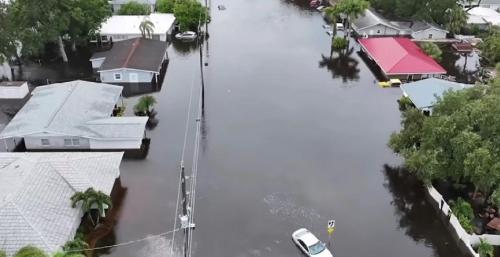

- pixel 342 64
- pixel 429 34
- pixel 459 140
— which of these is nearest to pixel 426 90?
pixel 342 64

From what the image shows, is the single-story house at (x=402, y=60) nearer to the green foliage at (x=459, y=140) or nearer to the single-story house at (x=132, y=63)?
the green foliage at (x=459, y=140)

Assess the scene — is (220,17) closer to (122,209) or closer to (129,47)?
(129,47)

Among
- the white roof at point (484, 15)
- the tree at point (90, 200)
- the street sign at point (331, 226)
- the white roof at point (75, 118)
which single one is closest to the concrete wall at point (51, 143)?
the white roof at point (75, 118)

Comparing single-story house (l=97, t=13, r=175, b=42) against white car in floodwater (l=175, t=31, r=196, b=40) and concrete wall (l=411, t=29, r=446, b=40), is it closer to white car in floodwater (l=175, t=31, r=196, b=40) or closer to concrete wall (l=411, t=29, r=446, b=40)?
white car in floodwater (l=175, t=31, r=196, b=40)

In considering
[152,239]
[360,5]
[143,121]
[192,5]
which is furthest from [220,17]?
[152,239]

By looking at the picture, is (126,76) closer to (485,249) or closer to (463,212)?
(463,212)
